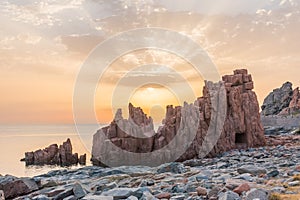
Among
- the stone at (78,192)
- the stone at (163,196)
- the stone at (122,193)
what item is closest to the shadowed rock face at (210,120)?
the stone at (78,192)

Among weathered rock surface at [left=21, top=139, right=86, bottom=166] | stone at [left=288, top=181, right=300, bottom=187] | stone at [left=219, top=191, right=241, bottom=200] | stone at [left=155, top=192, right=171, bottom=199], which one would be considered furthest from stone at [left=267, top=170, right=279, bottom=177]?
weathered rock surface at [left=21, top=139, right=86, bottom=166]

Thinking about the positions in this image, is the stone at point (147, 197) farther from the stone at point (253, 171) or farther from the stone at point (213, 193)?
the stone at point (253, 171)

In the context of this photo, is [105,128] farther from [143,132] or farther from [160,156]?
[160,156]

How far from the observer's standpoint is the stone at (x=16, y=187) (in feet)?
71.6

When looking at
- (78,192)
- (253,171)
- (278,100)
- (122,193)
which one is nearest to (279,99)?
(278,100)

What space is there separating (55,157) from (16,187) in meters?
80.1

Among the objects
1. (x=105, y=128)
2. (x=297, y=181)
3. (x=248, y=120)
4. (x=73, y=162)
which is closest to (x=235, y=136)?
(x=248, y=120)

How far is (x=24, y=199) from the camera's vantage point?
18.2m

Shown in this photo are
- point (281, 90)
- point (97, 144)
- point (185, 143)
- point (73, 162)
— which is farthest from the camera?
point (281, 90)

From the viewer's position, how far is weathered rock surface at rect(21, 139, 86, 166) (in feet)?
314

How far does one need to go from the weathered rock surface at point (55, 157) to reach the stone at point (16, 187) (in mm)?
72579

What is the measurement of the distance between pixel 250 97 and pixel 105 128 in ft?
87.7

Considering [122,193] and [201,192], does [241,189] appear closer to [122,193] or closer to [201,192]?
[201,192]

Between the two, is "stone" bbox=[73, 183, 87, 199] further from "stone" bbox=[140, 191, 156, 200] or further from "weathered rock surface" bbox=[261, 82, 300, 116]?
"weathered rock surface" bbox=[261, 82, 300, 116]
